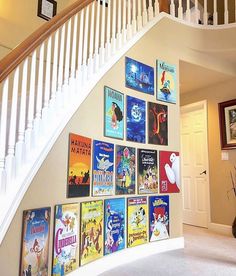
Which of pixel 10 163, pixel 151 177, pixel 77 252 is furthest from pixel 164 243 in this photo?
pixel 10 163

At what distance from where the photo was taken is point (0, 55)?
3205 millimetres

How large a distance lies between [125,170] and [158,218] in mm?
767

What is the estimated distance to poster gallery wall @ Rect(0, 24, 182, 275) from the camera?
5.44 feet

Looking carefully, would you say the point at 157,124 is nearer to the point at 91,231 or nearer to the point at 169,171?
the point at 169,171

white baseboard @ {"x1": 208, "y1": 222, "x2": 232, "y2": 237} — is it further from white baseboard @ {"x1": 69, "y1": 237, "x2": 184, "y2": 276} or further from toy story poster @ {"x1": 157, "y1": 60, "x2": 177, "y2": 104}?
toy story poster @ {"x1": 157, "y1": 60, "x2": 177, "y2": 104}

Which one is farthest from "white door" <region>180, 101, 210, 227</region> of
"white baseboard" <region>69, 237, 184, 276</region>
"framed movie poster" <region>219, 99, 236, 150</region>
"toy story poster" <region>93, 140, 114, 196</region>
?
"toy story poster" <region>93, 140, 114, 196</region>

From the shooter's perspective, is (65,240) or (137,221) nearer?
(65,240)

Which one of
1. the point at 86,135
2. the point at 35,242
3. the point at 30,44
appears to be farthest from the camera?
the point at 86,135

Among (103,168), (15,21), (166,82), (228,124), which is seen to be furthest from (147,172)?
(15,21)

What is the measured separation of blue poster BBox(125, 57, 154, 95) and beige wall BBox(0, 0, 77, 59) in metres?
1.48

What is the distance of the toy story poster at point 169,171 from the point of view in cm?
328

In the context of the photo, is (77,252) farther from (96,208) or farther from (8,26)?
(8,26)

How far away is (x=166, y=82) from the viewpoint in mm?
3475

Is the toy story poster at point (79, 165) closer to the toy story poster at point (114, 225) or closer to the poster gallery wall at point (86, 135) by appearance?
the poster gallery wall at point (86, 135)
